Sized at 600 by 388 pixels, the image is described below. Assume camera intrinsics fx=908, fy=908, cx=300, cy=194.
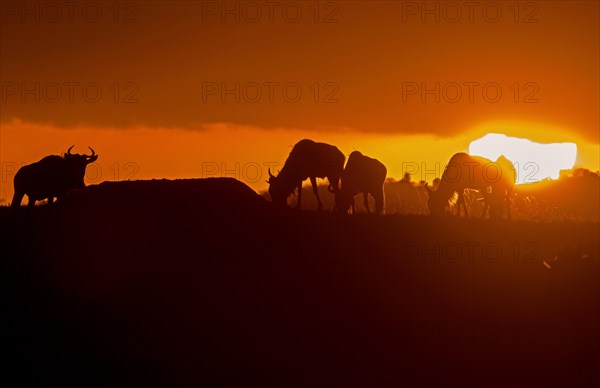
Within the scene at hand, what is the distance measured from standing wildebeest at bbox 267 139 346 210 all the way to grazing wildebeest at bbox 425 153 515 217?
3.72 m

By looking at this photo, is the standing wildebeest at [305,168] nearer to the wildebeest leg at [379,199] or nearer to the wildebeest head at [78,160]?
the wildebeest leg at [379,199]

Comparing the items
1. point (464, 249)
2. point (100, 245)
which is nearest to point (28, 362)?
point (100, 245)

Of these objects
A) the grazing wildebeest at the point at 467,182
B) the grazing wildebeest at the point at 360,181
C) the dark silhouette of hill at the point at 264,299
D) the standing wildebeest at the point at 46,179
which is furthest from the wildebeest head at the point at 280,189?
the standing wildebeest at the point at 46,179

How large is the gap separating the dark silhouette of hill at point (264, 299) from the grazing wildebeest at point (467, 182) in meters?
6.96

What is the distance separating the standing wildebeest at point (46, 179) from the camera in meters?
25.1

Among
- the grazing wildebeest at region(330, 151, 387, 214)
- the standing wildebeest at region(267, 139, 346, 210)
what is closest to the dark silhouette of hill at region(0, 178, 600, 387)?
the standing wildebeest at region(267, 139, 346, 210)

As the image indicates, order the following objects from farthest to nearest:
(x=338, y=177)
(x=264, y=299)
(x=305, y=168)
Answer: (x=338, y=177), (x=305, y=168), (x=264, y=299)

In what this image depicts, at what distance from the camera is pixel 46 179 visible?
25062 millimetres

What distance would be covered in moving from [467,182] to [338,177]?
4469mm

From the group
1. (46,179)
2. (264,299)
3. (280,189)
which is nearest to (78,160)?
(46,179)

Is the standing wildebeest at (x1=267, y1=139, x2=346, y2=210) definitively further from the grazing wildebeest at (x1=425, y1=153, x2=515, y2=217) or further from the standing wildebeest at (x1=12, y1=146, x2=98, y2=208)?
the standing wildebeest at (x1=12, y1=146, x2=98, y2=208)

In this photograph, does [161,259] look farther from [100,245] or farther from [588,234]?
[588,234]

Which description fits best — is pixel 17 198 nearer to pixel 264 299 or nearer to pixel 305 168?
pixel 305 168

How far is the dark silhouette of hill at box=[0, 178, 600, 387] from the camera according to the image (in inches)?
591
